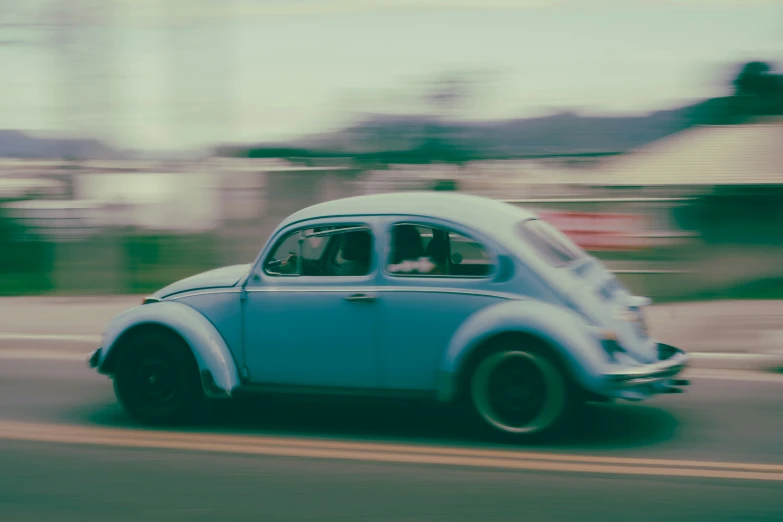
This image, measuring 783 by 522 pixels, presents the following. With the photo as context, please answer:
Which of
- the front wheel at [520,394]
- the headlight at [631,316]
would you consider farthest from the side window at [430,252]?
the headlight at [631,316]

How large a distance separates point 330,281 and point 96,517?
207 centimetres

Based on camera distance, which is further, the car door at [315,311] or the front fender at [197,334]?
the front fender at [197,334]

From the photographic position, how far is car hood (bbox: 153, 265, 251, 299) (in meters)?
6.23

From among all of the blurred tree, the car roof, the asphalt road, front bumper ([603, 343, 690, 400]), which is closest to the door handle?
the car roof

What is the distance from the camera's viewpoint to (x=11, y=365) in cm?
895

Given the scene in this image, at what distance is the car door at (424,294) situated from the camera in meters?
5.68

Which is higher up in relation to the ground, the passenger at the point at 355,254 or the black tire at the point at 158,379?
the passenger at the point at 355,254

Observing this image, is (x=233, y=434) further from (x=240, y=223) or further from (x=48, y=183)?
(x=48, y=183)

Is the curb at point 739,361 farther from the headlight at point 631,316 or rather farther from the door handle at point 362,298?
the door handle at point 362,298

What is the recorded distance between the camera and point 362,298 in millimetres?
5820

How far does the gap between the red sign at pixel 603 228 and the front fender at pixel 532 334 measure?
687 cm

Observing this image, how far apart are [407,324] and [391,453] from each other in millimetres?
761

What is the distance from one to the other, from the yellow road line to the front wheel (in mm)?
182

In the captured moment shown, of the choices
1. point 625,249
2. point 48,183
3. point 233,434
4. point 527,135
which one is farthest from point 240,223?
point 233,434
